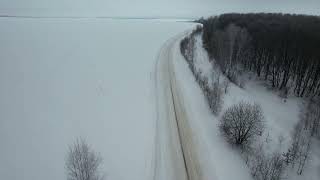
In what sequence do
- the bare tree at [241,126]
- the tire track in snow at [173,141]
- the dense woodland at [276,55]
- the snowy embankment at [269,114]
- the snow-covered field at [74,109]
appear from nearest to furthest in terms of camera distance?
the tire track in snow at [173,141] → the snowy embankment at [269,114] → the snow-covered field at [74,109] → the bare tree at [241,126] → the dense woodland at [276,55]

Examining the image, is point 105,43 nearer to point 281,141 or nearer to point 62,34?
point 62,34

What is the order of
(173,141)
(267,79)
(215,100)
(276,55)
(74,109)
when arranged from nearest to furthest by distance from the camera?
(173,141) → (215,100) → (74,109) → (276,55) → (267,79)

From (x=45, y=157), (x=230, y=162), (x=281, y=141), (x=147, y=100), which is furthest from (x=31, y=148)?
(x=281, y=141)

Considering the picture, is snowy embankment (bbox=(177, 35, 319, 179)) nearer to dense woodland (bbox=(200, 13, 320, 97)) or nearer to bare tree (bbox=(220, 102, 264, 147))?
bare tree (bbox=(220, 102, 264, 147))

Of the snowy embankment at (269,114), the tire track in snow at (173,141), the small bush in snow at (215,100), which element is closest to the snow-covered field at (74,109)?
the tire track in snow at (173,141)

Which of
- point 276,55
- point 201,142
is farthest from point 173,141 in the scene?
point 276,55

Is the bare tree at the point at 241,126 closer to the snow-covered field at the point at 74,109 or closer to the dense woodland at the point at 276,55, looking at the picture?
the snow-covered field at the point at 74,109

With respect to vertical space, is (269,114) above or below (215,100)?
below

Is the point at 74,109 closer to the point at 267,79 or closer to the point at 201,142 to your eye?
the point at 201,142
